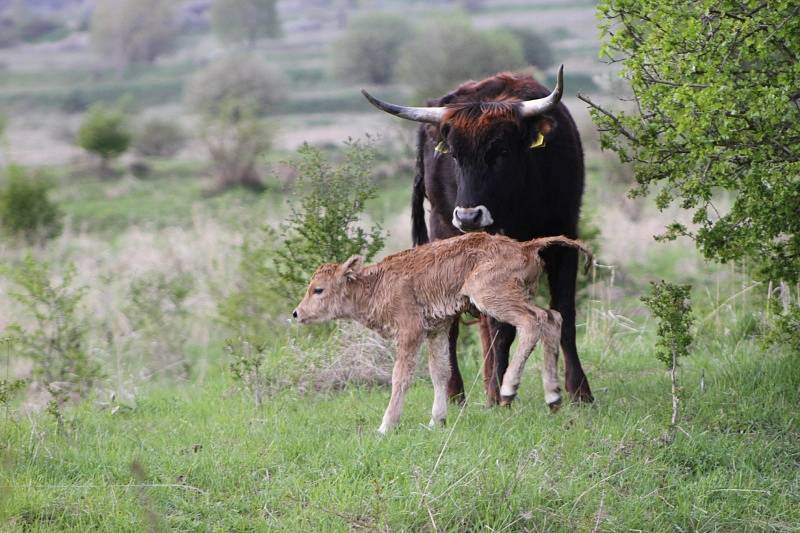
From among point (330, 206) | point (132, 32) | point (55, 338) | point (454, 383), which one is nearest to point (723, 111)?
point (454, 383)

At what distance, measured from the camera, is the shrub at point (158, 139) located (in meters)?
46.3

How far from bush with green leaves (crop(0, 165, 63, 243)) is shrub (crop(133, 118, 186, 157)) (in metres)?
22.2

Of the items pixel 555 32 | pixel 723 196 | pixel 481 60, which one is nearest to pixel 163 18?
pixel 555 32

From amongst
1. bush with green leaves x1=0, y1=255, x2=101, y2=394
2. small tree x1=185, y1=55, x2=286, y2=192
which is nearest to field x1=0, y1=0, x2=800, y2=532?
bush with green leaves x1=0, y1=255, x2=101, y2=394

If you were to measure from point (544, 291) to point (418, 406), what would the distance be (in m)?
4.53

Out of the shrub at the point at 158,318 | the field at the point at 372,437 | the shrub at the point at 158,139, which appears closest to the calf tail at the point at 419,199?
the field at the point at 372,437

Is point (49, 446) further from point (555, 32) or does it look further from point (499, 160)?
point (555, 32)

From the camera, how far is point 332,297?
7.93 meters

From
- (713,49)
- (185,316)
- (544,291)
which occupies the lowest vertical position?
(185,316)

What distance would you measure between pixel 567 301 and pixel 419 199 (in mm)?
1989

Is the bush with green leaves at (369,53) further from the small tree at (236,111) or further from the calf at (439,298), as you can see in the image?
the calf at (439,298)

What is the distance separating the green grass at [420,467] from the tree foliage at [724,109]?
4.51 ft

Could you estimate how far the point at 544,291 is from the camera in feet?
42.5

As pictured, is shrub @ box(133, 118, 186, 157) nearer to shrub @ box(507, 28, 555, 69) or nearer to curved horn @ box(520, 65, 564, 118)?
shrub @ box(507, 28, 555, 69)
